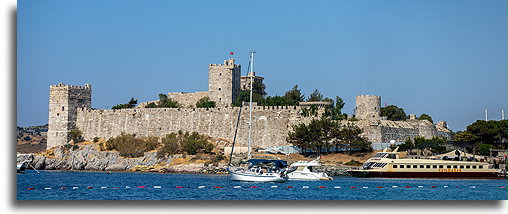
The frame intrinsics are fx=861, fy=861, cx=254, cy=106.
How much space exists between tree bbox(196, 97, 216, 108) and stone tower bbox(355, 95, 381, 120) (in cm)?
923

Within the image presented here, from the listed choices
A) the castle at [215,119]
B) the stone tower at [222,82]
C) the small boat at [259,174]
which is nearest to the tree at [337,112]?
the castle at [215,119]

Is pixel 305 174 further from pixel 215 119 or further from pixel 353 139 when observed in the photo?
pixel 215 119

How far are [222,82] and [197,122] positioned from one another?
5.36m

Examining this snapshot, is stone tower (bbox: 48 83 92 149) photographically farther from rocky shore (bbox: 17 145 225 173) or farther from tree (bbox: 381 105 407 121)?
tree (bbox: 381 105 407 121)

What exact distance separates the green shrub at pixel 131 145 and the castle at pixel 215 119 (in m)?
1.72

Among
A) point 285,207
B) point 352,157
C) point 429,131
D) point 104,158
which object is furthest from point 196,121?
point 285,207

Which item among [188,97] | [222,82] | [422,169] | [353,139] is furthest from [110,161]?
[422,169]

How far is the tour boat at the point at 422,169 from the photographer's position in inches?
1470

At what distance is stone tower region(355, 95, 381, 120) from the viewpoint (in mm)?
48875

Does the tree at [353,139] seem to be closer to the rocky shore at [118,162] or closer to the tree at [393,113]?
the rocky shore at [118,162]

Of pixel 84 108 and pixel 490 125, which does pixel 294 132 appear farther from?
pixel 84 108

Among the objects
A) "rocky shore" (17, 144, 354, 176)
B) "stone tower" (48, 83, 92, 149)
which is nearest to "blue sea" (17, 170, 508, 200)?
"rocky shore" (17, 144, 354, 176)

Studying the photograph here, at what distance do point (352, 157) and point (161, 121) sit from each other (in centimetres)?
1253

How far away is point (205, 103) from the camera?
52.9m
